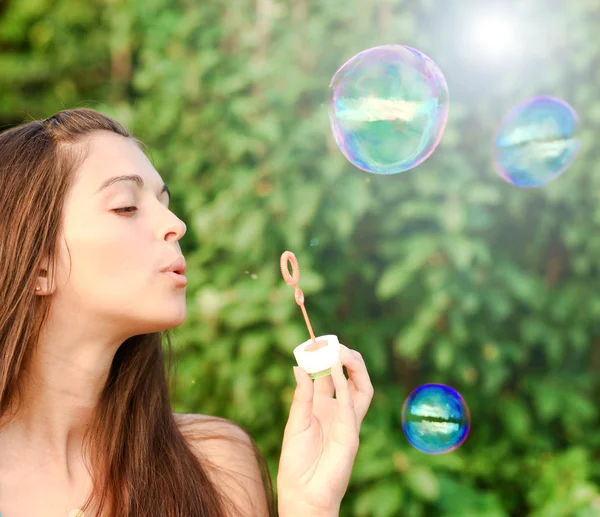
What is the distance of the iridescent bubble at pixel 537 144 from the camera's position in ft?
8.18

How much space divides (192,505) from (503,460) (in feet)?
4.89

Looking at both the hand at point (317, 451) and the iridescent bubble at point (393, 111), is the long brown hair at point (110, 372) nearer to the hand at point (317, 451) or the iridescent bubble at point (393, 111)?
the hand at point (317, 451)

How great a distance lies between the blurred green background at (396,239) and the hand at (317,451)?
37.8 inches

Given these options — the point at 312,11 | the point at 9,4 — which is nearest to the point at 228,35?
the point at 312,11

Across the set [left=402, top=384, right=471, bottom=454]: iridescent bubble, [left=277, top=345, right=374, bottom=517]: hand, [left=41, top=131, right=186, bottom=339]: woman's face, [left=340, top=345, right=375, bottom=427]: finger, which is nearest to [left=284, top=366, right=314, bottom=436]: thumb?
[left=277, top=345, right=374, bottom=517]: hand

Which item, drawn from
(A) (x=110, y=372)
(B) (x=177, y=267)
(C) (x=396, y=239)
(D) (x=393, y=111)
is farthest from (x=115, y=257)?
(C) (x=396, y=239)

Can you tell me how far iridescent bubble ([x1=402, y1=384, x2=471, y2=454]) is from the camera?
6.94 ft

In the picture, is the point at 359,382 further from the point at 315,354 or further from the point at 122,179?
the point at 122,179

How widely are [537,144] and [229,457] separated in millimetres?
1501

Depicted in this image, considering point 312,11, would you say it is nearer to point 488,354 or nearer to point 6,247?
point 488,354

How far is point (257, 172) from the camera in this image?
2.65 m

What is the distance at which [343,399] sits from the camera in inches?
57.6

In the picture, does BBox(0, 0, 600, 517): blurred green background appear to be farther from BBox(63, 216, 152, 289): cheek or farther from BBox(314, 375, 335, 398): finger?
BBox(63, 216, 152, 289): cheek

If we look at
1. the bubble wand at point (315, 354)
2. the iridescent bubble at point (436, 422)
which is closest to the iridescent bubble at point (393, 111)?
the iridescent bubble at point (436, 422)
